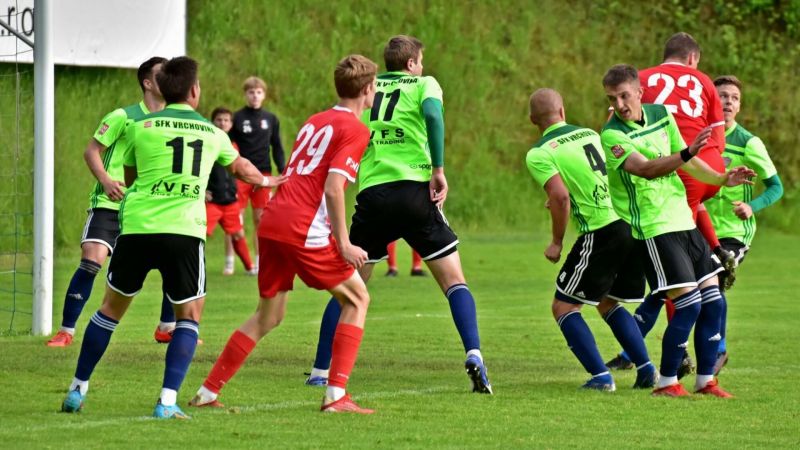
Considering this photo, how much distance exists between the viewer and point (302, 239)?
7.48 meters

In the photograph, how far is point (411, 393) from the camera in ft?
28.1

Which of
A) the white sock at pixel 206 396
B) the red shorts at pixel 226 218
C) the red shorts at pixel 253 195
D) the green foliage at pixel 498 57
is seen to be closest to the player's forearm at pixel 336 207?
the white sock at pixel 206 396

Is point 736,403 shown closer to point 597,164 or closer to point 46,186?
point 597,164

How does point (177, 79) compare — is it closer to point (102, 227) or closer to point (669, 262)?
point (669, 262)

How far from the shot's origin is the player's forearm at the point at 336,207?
7301mm

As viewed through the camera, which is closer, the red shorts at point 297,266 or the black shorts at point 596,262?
the red shorts at point 297,266

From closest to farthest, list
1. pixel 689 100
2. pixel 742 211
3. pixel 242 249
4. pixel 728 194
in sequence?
pixel 689 100 → pixel 742 211 → pixel 728 194 → pixel 242 249

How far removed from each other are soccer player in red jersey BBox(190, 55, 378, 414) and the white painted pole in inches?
167

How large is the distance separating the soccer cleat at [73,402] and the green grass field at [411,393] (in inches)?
3.2

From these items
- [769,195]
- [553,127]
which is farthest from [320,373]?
[769,195]

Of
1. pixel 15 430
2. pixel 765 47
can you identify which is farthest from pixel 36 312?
pixel 765 47

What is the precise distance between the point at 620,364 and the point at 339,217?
3.50 metres

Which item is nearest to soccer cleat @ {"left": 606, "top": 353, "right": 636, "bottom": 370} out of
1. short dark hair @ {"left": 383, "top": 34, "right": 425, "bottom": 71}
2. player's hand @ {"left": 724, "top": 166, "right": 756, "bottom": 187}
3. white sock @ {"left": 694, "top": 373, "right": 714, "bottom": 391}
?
white sock @ {"left": 694, "top": 373, "right": 714, "bottom": 391}

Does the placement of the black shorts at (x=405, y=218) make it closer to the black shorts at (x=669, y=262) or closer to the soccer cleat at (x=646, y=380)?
the black shorts at (x=669, y=262)
